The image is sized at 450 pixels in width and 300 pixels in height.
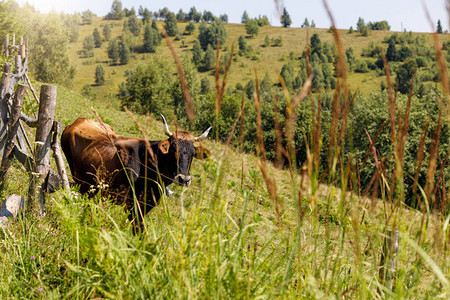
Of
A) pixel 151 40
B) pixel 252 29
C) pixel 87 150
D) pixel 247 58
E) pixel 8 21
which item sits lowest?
pixel 87 150

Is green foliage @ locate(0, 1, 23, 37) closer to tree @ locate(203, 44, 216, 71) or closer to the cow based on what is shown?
the cow

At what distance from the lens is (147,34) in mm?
165125

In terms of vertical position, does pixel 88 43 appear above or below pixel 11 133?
above

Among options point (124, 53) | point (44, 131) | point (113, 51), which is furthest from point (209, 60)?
point (44, 131)

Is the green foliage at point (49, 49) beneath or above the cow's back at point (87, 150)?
above

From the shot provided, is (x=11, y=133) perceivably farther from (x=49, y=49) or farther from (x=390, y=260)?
(x=49, y=49)

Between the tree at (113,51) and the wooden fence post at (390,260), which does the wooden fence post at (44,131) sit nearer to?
the wooden fence post at (390,260)

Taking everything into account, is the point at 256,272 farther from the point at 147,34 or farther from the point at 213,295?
the point at 147,34

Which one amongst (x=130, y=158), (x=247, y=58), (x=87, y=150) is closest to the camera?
(x=130, y=158)

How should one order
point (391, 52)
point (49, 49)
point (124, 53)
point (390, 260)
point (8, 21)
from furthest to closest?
point (124, 53)
point (391, 52)
point (49, 49)
point (8, 21)
point (390, 260)

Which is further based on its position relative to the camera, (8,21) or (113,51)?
(113,51)

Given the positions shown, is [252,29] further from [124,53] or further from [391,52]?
[391,52]

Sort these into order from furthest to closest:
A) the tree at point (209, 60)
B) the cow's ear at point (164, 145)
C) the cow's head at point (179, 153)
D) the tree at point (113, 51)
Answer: the tree at point (113, 51)
the tree at point (209, 60)
the cow's head at point (179, 153)
the cow's ear at point (164, 145)

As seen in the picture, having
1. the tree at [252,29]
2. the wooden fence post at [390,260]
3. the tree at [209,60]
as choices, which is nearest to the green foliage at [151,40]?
the tree at [209,60]
